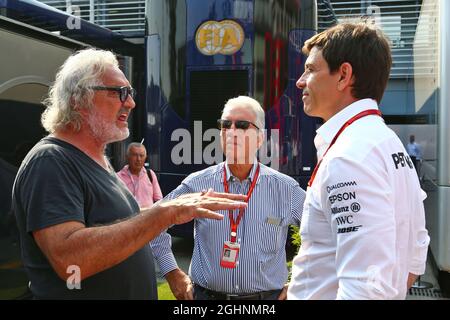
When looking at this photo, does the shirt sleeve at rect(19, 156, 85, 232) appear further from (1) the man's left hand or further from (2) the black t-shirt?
(1) the man's left hand

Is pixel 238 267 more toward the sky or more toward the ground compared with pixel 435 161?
more toward the ground

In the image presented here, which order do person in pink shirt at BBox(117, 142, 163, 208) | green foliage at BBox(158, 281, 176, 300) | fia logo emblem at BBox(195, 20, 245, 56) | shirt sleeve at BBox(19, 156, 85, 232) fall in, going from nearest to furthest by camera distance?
1. shirt sleeve at BBox(19, 156, 85, 232)
2. green foliage at BBox(158, 281, 176, 300)
3. person in pink shirt at BBox(117, 142, 163, 208)
4. fia logo emblem at BBox(195, 20, 245, 56)

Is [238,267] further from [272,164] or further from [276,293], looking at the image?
[272,164]

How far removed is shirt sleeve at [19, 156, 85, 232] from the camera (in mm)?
1601

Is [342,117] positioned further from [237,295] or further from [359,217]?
[237,295]

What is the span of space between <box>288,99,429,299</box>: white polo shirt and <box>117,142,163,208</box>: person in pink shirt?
14.7 ft

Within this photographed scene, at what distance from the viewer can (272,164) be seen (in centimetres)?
637

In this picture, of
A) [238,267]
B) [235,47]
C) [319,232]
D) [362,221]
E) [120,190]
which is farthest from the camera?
[235,47]

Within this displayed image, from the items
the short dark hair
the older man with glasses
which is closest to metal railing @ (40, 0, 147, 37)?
the older man with glasses

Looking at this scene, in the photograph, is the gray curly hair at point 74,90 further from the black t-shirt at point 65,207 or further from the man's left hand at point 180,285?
the man's left hand at point 180,285

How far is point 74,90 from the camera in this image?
1.92m

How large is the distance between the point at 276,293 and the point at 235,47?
4.34 m

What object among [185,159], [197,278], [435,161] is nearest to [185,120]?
[185,159]

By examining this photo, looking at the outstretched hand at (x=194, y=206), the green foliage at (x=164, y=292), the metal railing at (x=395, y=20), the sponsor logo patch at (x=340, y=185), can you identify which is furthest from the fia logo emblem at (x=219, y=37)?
the sponsor logo patch at (x=340, y=185)
